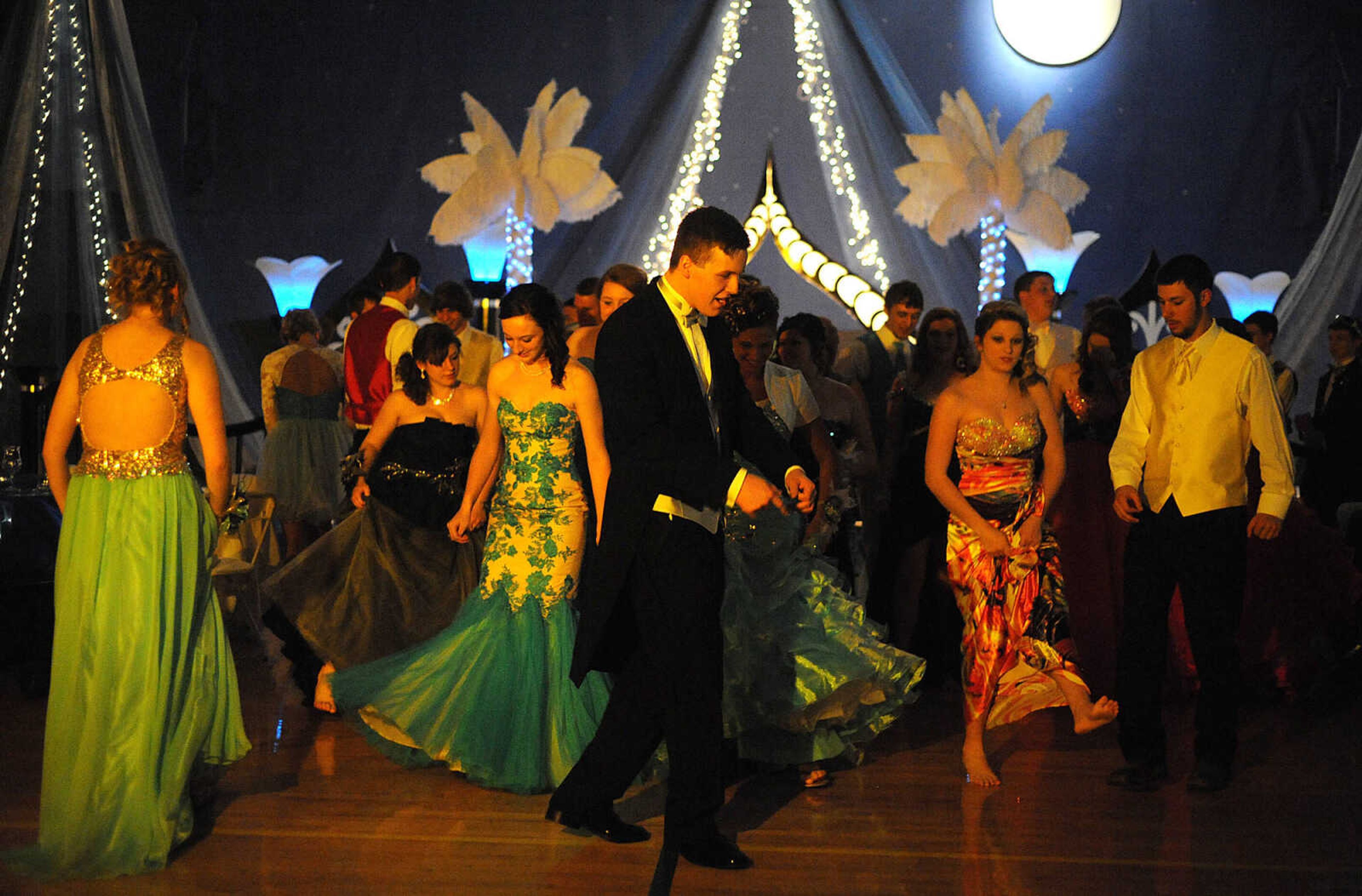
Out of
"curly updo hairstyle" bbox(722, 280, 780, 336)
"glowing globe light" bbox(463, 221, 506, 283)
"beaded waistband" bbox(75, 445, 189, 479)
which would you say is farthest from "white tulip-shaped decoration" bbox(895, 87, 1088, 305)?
"beaded waistband" bbox(75, 445, 189, 479)

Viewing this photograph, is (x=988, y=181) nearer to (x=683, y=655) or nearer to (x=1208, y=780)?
(x=1208, y=780)

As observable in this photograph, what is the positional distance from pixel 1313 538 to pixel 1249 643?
1.55 feet

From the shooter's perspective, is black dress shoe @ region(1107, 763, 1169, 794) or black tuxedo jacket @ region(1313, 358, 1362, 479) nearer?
black dress shoe @ region(1107, 763, 1169, 794)

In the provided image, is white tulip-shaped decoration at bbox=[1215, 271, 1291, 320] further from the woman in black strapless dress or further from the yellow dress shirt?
the yellow dress shirt

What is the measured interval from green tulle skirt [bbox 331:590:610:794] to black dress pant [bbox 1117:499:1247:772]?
60.5 inches

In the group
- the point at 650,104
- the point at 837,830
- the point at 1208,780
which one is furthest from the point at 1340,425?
the point at 650,104

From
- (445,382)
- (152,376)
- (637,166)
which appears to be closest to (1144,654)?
(445,382)

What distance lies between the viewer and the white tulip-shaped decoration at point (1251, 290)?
10680mm

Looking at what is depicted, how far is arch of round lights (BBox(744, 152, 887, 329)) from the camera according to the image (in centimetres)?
1038

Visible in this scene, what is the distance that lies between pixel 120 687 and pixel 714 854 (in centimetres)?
145

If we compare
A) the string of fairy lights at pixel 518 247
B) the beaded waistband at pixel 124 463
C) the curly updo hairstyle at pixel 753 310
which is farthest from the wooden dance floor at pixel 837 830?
the string of fairy lights at pixel 518 247

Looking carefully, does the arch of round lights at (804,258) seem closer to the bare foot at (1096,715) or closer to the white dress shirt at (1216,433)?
the white dress shirt at (1216,433)

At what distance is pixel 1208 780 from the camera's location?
13.0ft

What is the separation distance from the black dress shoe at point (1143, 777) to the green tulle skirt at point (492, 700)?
1.51 m
